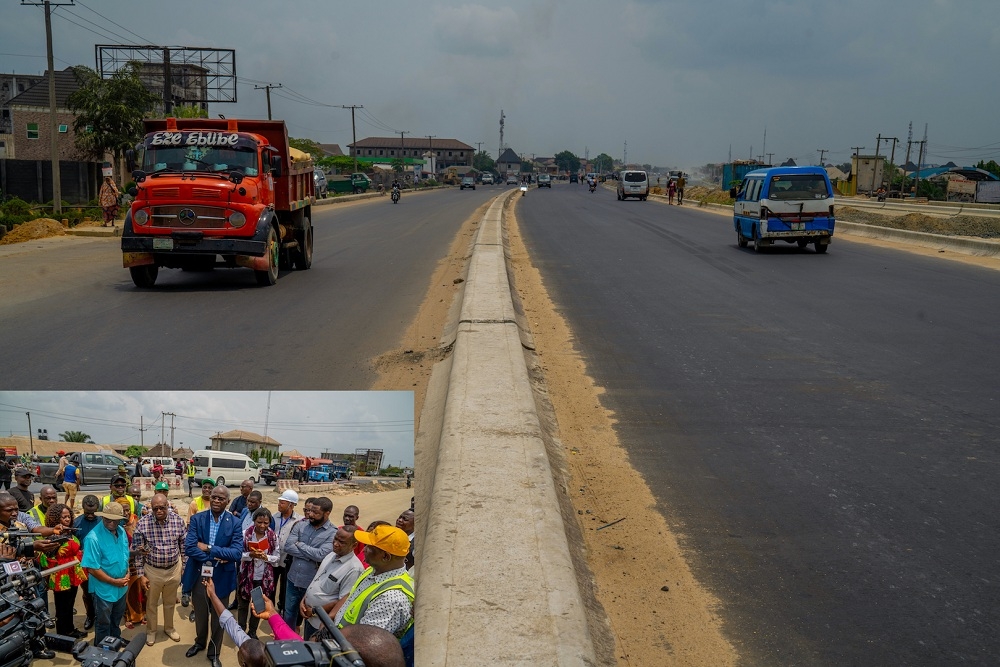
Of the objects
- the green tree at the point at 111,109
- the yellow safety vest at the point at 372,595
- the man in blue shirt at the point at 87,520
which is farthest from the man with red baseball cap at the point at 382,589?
the green tree at the point at 111,109

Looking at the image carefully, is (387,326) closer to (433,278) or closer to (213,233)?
(213,233)

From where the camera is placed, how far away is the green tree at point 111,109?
44469mm

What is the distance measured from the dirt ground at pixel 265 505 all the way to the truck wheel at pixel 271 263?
13.4 m

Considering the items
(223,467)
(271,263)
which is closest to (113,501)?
(223,467)

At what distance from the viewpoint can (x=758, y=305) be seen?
47.2 feet

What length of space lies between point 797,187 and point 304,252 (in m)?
12.0

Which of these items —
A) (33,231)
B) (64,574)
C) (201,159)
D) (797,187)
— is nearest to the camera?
(64,574)

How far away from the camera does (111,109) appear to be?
145 ft

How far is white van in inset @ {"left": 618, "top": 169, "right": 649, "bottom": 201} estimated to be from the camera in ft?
212

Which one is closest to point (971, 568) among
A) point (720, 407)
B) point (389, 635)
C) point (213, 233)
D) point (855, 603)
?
point (855, 603)

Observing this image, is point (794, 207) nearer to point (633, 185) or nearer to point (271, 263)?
point (271, 263)

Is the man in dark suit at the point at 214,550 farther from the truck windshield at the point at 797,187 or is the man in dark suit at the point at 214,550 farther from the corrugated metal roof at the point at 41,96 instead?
the corrugated metal roof at the point at 41,96

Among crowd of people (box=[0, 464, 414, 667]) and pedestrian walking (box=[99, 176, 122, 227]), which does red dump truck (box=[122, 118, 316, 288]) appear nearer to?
crowd of people (box=[0, 464, 414, 667])

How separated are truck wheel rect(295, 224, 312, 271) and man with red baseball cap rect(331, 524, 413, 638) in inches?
666
